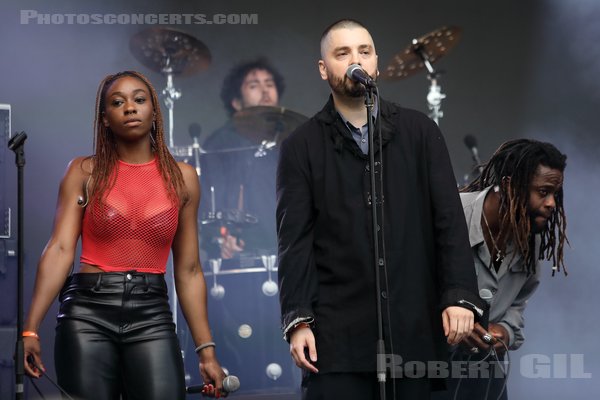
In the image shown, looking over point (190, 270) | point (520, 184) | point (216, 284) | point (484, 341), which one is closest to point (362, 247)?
point (190, 270)

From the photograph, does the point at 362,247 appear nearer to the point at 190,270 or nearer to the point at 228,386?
the point at 228,386

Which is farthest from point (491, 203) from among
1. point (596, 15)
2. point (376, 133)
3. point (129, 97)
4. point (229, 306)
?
point (596, 15)

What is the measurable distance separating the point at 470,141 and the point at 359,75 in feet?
13.2

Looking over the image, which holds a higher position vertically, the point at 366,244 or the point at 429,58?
the point at 429,58

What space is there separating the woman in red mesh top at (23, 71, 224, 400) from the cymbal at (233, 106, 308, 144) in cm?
267

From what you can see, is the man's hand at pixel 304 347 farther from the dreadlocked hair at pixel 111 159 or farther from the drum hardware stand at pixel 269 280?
the drum hardware stand at pixel 269 280

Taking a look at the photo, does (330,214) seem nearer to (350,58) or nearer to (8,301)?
(350,58)

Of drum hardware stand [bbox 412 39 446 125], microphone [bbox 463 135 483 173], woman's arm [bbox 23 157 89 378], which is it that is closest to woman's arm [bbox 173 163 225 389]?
woman's arm [bbox 23 157 89 378]

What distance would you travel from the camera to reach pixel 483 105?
24.5ft

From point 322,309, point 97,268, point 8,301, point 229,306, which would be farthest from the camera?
point 229,306

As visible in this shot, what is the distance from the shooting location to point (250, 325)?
6.75 m

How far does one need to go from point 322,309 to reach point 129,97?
50.4 inches

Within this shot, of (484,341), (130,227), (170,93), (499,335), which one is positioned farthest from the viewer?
(170,93)

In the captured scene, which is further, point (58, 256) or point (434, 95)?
point (434, 95)
